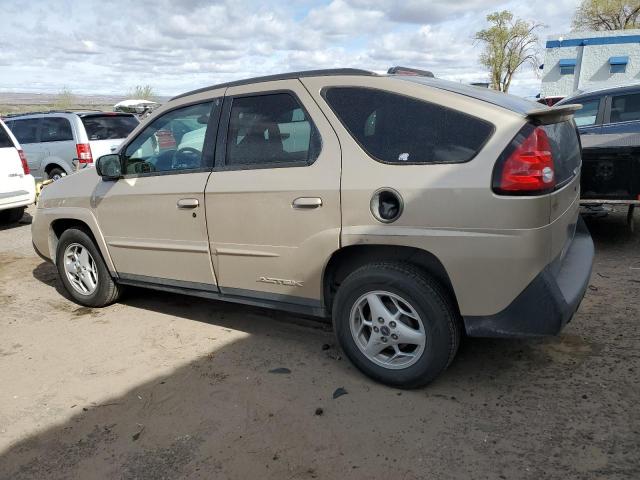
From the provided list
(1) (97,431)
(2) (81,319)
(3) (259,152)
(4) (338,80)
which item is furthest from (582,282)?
(2) (81,319)

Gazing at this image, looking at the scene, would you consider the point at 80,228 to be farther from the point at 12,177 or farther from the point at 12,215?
the point at 12,215

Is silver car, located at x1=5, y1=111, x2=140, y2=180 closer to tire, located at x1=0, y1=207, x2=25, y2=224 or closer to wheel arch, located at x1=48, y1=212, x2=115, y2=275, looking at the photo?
tire, located at x1=0, y1=207, x2=25, y2=224

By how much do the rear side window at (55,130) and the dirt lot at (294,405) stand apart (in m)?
6.84

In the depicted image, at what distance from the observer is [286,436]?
2.77 metres

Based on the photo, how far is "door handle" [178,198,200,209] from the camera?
3660mm

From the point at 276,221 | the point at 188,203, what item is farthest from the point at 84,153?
the point at 276,221

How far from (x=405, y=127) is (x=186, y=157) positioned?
175 cm

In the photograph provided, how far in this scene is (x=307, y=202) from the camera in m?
3.14

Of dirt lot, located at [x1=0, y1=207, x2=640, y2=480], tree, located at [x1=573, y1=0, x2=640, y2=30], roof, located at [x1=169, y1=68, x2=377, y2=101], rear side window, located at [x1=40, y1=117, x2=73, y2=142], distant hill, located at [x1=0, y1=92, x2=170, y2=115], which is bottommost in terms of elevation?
dirt lot, located at [x1=0, y1=207, x2=640, y2=480]

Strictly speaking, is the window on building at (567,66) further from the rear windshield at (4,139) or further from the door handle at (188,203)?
the door handle at (188,203)

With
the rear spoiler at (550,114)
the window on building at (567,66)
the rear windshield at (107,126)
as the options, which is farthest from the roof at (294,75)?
the window on building at (567,66)

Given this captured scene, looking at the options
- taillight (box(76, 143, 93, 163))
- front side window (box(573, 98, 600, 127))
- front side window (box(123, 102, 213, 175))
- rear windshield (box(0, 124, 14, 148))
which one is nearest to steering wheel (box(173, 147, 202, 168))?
front side window (box(123, 102, 213, 175))

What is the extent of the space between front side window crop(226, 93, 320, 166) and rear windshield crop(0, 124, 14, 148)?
639 centimetres

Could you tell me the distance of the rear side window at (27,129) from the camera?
1072 centimetres
